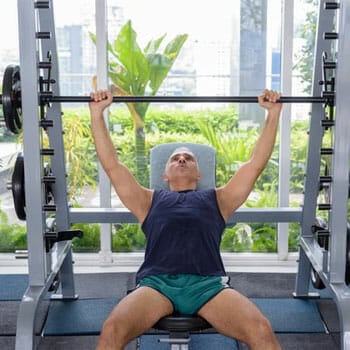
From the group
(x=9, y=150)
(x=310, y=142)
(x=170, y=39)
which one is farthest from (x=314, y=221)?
(x=9, y=150)

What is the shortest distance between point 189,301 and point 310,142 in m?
1.21

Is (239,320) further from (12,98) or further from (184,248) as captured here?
(12,98)

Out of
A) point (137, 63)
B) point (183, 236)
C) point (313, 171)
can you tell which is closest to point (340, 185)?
point (313, 171)

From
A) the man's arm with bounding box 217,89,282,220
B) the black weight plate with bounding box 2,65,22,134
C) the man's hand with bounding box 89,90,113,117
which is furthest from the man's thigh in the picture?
the black weight plate with bounding box 2,65,22,134

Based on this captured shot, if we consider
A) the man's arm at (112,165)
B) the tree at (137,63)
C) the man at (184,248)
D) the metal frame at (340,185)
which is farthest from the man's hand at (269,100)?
the tree at (137,63)

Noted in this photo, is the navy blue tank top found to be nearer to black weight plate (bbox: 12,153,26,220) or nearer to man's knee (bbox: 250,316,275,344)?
man's knee (bbox: 250,316,275,344)

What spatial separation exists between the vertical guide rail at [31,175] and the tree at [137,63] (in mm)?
1623

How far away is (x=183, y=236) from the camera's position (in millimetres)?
2588

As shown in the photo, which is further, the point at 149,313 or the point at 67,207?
the point at 67,207

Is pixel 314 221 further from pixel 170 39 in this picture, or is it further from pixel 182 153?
pixel 170 39

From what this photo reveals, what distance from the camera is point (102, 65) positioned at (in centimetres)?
397

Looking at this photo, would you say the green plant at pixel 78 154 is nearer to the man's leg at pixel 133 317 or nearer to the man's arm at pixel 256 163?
the man's arm at pixel 256 163

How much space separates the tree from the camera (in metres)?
3.98

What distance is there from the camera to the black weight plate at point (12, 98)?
253cm
